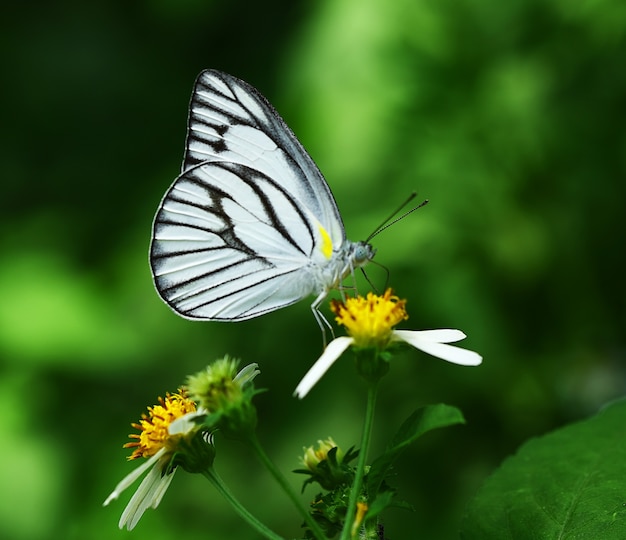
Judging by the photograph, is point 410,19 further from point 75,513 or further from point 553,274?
point 75,513

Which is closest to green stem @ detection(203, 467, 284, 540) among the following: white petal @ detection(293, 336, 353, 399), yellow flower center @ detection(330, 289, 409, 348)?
white petal @ detection(293, 336, 353, 399)

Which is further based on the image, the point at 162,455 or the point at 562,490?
the point at 562,490

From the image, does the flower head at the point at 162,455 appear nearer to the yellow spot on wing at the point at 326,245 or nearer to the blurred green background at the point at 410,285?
the yellow spot on wing at the point at 326,245


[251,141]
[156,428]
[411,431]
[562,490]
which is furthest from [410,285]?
[411,431]

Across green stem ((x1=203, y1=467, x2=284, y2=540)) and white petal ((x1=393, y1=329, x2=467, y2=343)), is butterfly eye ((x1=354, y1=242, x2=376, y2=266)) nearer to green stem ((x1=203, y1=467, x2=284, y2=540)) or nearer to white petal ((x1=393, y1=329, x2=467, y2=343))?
white petal ((x1=393, y1=329, x2=467, y2=343))

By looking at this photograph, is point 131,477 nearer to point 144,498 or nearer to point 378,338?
point 144,498

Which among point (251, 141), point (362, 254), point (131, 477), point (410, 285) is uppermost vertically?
point (251, 141)
